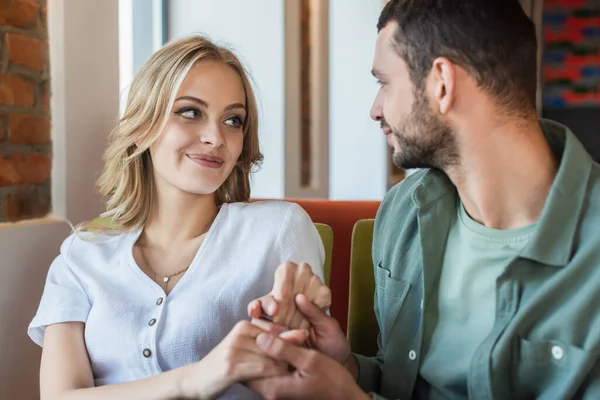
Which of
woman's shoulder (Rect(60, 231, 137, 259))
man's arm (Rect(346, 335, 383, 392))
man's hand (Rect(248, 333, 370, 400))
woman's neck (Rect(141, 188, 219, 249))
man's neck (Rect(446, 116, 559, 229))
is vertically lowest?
man's arm (Rect(346, 335, 383, 392))

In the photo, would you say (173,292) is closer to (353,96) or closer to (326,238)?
(326,238)

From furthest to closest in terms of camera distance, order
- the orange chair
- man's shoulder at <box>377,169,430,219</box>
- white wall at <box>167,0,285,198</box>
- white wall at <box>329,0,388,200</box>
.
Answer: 1. white wall at <box>329,0,388,200</box>
2. white wall at <box>167,0,285,198</box>
3. the orange chair
4. man's shoulder at <box>377,169,430,219</box>

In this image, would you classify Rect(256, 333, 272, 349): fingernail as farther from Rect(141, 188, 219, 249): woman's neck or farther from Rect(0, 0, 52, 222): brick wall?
Rect(0, 0, 52, 222): brick wall

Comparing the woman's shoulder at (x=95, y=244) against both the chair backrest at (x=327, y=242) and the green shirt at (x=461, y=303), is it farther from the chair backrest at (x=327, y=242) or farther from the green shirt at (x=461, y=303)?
the green shirt at (x=461, y=303)

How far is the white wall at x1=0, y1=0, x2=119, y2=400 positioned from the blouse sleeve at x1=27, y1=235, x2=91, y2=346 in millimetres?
127

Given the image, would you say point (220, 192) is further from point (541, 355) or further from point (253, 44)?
point (253, 44)

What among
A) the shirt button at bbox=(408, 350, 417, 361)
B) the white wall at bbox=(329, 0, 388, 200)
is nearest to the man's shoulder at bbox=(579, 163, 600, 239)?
the shirt button at bbox=(408, 350, 417, 361)

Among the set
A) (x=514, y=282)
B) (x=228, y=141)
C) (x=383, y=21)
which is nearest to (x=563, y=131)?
(x=514, y=282)

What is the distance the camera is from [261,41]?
285 cm

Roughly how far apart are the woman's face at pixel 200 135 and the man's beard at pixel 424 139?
0.38m

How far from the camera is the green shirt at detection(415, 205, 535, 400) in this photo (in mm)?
1155

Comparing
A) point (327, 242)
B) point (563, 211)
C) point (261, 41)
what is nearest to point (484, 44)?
point (563, 211)

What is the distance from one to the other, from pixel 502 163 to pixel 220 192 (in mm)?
695

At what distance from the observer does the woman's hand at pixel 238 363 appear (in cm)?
103
